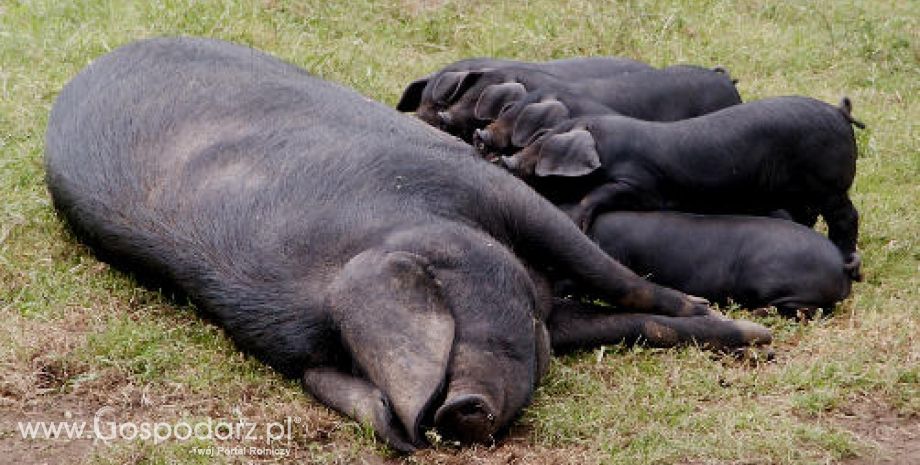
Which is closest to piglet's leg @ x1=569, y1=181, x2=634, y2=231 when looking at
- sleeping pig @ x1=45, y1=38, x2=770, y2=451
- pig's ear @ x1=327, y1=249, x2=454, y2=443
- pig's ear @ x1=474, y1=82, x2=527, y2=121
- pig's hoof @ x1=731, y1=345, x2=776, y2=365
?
sleeping pig @ x1=45, y1=38, x2=770, y2=451

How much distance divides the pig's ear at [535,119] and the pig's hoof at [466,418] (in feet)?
7.40

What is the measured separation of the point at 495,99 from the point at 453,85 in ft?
0.96

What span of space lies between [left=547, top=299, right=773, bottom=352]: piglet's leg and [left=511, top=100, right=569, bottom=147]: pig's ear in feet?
4.49

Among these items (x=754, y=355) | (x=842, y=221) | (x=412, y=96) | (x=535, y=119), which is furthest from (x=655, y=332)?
(x=412, y=96)

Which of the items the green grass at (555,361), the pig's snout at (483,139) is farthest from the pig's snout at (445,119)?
the green grass at (555,361)

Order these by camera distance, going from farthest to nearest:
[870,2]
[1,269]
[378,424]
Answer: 1. [870,2]
2. [1,269]
3. [378,424]

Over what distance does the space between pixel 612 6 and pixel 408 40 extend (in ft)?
4.29

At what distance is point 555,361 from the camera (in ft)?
16.1

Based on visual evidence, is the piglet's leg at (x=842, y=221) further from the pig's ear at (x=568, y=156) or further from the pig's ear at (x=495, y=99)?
the pig's ear at (x=495, y=99)

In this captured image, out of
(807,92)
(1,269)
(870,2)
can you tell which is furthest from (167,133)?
(870,2)

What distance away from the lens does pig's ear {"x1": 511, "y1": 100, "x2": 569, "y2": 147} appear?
6.25m

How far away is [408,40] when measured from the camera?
846cm

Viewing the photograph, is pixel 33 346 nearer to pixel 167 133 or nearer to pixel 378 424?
pixel 167 133

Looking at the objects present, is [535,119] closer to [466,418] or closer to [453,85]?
[453,85]
